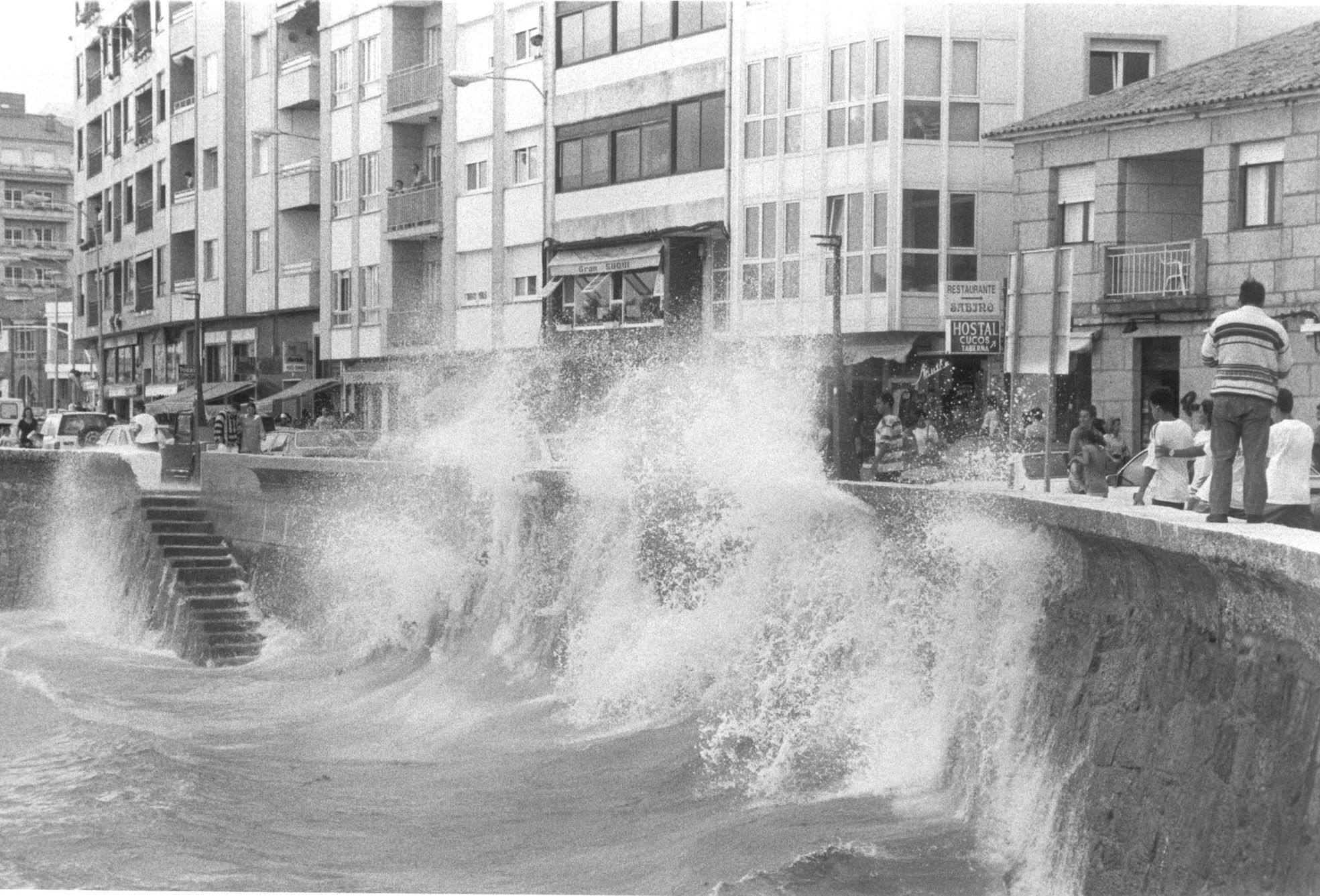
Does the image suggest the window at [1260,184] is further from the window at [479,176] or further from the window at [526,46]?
the window at [479,176]

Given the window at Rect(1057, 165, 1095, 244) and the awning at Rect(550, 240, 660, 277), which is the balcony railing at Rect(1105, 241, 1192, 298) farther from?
the awning at Rect(550, 240, 660, 277)

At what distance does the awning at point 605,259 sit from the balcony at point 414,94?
7001mm

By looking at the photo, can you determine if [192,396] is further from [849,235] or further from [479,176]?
[849,235]

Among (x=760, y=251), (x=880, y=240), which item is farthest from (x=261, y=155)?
(x=880, y=240)

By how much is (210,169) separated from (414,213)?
13766 millimetres

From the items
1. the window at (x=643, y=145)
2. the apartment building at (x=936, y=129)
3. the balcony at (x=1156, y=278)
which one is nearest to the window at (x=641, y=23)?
the window at (x=643, y=145)

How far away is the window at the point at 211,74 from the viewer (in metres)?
57.9

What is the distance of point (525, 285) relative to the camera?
44969mm

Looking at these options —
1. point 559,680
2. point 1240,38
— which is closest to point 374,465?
point 559,680

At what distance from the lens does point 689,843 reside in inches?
431

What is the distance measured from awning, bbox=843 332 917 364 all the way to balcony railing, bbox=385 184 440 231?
15684 mm

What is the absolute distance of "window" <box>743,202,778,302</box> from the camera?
37.1 m

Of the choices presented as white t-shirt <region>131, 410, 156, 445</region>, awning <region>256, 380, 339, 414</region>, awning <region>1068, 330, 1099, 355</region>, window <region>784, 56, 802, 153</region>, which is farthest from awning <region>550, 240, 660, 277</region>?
awning <region>1068, 330, 1099, 355</region>

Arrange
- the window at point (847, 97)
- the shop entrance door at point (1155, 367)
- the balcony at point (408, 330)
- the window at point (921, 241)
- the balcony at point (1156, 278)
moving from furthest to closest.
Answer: the balcony at point (408, 330), the window at point (847, 97), the window at point (921, 241), the shop entrance door at point (1155, 367), the balcony at point (1156, 278)
